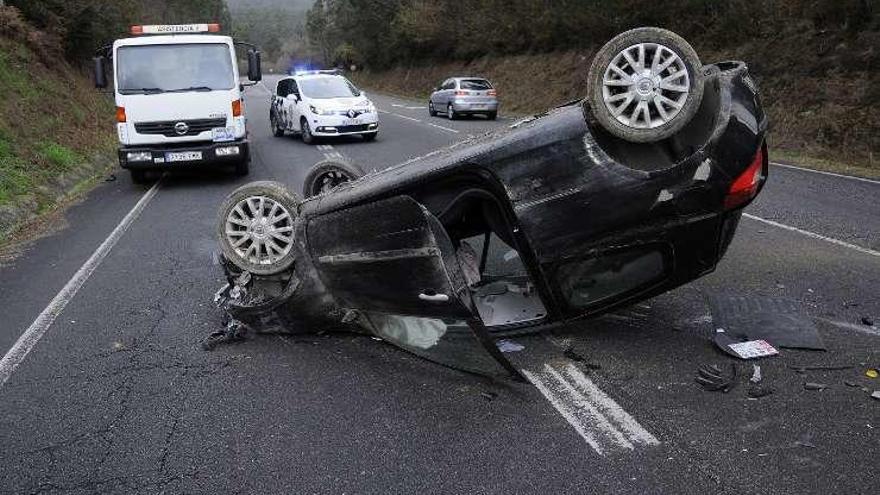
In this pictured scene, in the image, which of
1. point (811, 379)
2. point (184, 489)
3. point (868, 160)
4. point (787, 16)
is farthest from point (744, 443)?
point (787, 16)

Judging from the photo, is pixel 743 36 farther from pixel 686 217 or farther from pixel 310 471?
pixel 310 471

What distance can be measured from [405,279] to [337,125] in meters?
14.3

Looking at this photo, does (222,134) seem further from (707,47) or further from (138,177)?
(707,47)

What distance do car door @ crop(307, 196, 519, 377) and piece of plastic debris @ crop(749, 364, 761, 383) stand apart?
1376mm

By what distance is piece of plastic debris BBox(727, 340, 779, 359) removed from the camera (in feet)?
14.1

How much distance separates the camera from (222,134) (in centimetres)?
1208

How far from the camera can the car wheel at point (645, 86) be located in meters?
3.94

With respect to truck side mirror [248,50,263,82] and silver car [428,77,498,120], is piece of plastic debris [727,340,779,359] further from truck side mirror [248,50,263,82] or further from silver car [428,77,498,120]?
silver car [428,77,498,120]

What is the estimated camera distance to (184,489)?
127 inches

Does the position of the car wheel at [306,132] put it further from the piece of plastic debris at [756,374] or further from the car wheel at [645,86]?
the piece of plastic debris at [756,374]

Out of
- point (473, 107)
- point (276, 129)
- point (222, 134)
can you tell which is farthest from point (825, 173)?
point (473, 107)

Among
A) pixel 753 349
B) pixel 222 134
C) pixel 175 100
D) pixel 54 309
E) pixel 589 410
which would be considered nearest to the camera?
pixel 589 410

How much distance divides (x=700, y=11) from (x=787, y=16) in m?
3.42

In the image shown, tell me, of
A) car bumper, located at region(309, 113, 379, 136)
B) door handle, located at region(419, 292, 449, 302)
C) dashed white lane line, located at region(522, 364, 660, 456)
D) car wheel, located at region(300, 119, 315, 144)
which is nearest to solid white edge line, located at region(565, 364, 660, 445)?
dashed white lane line, located at region(522, 364, 660, 456)
